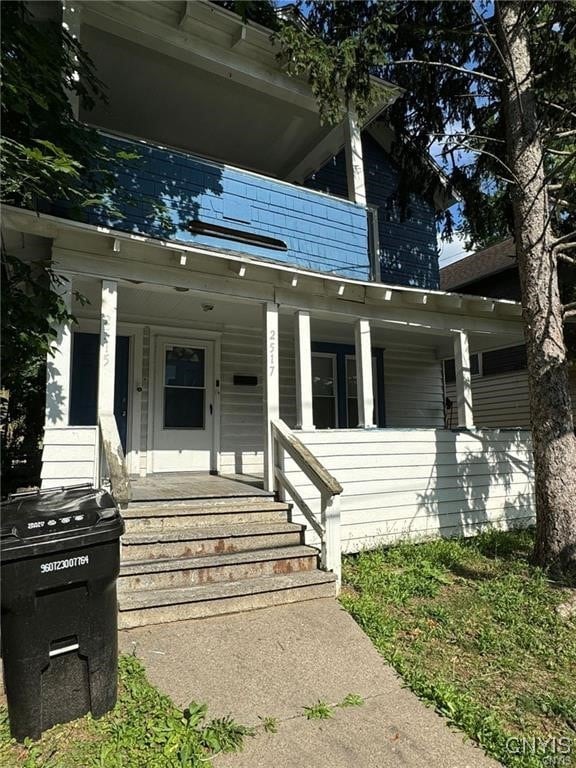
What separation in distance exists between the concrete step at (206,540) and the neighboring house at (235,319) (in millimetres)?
20

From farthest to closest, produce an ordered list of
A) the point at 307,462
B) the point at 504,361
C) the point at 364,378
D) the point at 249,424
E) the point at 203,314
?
the point at 504,361, the point at 249,424, the point at 203,314, the point at 364,378, the point at 307,462

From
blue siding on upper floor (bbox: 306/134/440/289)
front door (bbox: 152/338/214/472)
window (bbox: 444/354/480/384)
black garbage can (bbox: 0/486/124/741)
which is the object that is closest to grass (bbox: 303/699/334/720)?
black garbage can (bbox: 0/486/124/741)

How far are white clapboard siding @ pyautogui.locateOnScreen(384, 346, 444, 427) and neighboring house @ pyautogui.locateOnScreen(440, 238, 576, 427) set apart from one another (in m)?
3.01

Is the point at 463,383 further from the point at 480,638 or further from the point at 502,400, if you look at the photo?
the point at 502,400

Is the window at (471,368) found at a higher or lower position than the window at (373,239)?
lower

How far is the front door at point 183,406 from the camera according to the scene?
6.94m

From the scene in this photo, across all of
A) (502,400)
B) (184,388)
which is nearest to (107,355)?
(184,388)

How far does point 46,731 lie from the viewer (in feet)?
7.89

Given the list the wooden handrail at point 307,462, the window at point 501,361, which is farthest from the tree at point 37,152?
the window at point 501,361

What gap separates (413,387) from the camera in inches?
380

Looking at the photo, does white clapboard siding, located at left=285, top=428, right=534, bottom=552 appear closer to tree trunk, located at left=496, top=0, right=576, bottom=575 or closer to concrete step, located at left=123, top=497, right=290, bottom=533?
concrete step, located at left=123, top=497, right=290, bottom=533

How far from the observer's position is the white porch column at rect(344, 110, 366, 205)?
663cm

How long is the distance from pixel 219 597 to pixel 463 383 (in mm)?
4980

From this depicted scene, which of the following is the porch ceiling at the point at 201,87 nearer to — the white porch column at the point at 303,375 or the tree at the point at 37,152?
the tree at the point at 37,152
